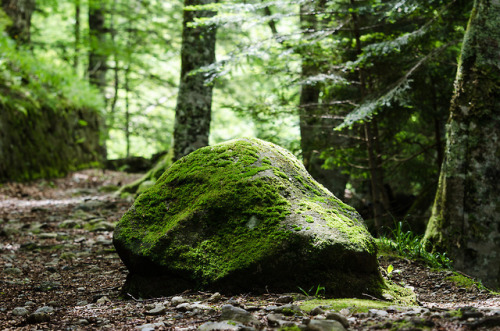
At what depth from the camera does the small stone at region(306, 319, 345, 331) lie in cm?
204

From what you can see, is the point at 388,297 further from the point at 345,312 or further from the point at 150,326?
the point at 150,326

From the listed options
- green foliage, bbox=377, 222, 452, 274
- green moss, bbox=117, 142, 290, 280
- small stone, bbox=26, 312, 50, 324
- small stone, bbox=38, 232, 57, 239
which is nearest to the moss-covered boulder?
green moss, bbox=117, 142, 290, 280

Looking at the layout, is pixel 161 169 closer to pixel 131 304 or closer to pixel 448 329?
pixel 131 304

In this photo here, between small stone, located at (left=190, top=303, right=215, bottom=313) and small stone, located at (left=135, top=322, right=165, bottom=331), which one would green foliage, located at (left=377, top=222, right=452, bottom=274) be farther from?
small stone, located at (left=135, top=322, right=165, bottom=331)

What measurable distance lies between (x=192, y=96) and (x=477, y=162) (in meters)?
5.09

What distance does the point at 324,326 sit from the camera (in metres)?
2.06

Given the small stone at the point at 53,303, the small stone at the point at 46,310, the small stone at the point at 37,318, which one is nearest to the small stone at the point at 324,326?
the small stone at the point at 37,318

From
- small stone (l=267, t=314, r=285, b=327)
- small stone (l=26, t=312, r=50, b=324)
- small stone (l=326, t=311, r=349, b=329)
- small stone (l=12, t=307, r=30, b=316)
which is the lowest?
small stone (l=12, t=307, r=30, b=316)

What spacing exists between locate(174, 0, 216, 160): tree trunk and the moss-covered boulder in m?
4.15

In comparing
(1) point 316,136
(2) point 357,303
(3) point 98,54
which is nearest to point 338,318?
(2) point 357,303

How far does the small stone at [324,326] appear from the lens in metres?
2.04

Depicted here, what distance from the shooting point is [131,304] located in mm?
3021

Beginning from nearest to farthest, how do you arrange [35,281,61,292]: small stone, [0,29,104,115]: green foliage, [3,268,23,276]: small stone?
[35,281,61,292]: small stone
[3,268,23,276]: small stone
[0,29,104,115]: green foliage

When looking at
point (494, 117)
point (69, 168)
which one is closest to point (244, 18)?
point (494, 117)
